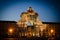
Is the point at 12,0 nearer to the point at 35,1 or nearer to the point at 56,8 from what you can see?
the point at 35,1

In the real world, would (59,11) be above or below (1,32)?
above

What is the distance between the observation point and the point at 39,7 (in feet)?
21.2

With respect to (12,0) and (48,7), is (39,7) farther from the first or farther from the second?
(12,0)

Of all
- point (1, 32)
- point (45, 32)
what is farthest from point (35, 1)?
point (1, 32)

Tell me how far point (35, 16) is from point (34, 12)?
164 mm

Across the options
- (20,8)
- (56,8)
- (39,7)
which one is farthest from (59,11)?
(20,8)

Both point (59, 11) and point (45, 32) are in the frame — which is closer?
point (45, 32)

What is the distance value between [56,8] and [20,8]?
1358 millimetres

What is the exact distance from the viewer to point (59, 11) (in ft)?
21.3

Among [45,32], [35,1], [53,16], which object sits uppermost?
[35,1]

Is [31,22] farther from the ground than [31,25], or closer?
farther from the ground

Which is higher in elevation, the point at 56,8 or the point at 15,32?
the point at 56,8

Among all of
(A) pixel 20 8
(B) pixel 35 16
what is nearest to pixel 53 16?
(B) pixel 35 16

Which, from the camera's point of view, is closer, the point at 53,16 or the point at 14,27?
the point at 14,27
